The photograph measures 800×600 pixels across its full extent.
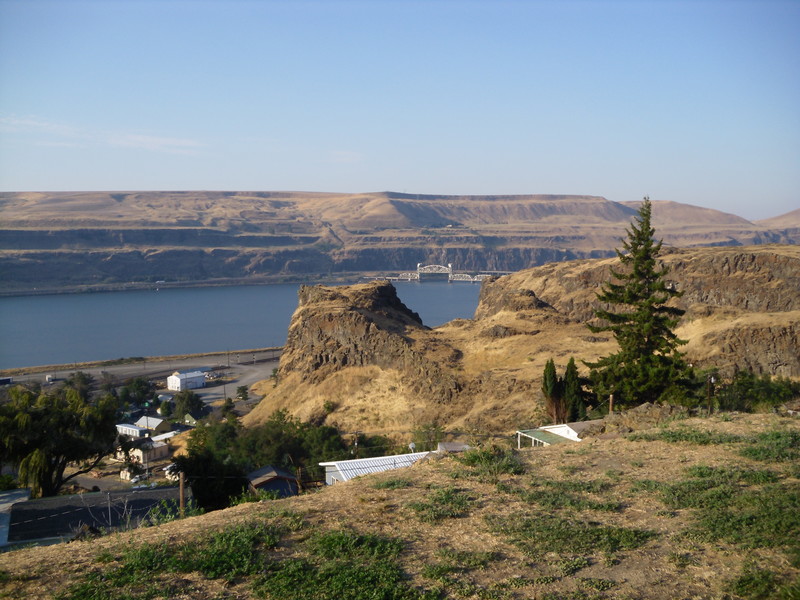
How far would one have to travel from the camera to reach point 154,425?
50031 mm

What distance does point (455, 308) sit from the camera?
132 meters

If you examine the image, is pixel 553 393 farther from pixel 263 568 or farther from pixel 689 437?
pixel 263 568

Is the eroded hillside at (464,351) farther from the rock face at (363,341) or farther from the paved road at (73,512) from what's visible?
the paved road at (73,512)

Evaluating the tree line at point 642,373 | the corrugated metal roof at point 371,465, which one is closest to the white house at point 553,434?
the corrugated metal roof at point 371,465

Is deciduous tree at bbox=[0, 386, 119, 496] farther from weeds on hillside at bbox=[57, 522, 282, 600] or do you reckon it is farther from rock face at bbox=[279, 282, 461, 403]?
rock face at bbox=[279, 282, 461, 403]

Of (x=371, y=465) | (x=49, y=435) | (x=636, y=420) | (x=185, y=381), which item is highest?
(x=636, y=420)

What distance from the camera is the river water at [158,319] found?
9825 cm

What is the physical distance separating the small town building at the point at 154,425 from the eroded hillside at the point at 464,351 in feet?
26.8

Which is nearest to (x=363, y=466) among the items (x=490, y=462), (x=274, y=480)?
(x=490, y=462)

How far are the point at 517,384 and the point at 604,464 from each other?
22947 mm

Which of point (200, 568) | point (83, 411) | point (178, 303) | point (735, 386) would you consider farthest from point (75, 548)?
point (178, 303)

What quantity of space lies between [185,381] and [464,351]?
37.0 metres

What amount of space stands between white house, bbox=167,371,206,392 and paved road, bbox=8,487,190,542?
Result: 52641 mm

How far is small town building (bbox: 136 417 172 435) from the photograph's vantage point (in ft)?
159
